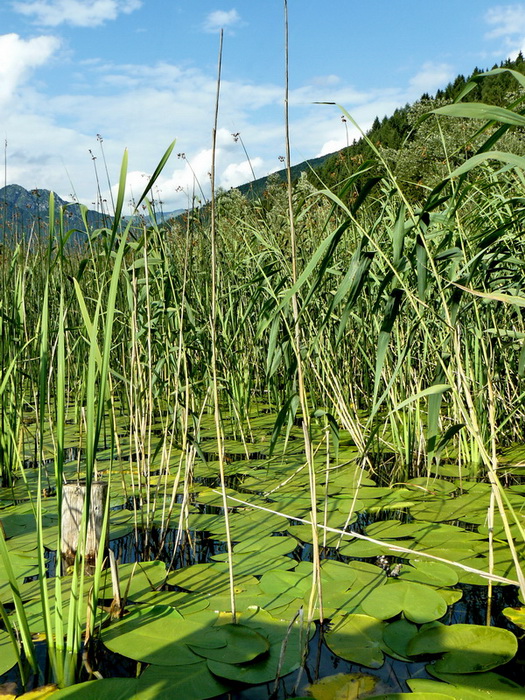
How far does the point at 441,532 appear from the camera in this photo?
63.4 inches

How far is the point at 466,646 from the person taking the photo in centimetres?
109

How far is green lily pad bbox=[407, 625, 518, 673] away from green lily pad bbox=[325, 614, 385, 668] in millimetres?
67

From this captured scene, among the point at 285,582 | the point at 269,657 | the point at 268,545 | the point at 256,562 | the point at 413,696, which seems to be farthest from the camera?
the point at 268,545

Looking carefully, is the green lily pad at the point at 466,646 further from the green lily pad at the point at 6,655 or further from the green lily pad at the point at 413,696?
the green lily pad at the point at 6,655

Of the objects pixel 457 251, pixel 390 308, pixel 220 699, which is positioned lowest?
pixel 220 699

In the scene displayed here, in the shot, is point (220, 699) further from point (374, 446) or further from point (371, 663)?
point (374, 446)

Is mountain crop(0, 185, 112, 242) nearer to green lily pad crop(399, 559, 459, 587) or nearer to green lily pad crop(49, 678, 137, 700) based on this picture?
green lily pad crop(49, 678, 137, 700)

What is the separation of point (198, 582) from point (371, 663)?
50 cm

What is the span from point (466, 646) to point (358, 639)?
0.20 metres

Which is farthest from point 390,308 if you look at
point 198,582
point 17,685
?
point 17,685

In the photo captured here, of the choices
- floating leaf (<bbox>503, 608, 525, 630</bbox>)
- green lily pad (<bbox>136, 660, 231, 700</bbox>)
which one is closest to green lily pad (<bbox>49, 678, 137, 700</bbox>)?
green lily pad (<bbox>136, 660, 231, 700</bbox>)

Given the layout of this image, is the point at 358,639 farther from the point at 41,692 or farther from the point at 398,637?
the point at 41,692

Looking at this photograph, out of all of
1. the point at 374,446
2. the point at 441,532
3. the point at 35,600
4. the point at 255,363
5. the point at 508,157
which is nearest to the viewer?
the point at 508,157

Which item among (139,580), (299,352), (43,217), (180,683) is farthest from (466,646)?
(43,217)
